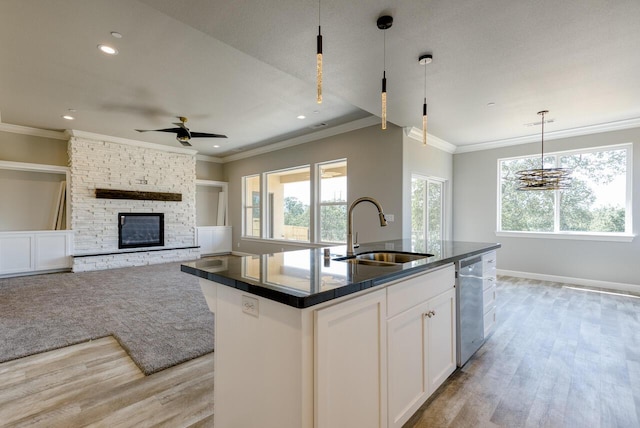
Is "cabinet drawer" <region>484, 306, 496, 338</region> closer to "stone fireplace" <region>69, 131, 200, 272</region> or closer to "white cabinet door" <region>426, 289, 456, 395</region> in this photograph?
"white cabinet door" <region>426, 289, 456, 395</region>

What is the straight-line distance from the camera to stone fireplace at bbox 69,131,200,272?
20.0ft

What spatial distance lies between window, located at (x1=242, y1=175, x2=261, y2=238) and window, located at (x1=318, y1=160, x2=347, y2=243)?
2.33 metres

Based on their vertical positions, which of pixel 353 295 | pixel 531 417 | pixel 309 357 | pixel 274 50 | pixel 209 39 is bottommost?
pixel 531 417

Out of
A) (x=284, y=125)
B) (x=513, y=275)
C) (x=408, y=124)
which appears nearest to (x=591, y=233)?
(x=513, y=275)

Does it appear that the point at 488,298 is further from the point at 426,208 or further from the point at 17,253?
the point at 17,253

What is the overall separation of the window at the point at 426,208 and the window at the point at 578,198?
112 cm

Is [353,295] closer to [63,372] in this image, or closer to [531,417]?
[531,417]

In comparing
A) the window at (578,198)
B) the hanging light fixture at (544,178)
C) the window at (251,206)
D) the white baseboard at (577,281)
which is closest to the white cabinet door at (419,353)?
the hanging light fixture at (544,178)

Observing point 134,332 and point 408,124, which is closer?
point 134,332

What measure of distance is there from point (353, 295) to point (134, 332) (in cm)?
269

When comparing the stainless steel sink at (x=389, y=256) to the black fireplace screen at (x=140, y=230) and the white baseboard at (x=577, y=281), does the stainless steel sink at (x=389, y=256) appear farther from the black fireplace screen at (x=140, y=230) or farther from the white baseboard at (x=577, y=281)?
the black fireplace screen at (x=140, y=230)

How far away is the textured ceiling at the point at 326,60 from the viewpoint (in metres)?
2.12

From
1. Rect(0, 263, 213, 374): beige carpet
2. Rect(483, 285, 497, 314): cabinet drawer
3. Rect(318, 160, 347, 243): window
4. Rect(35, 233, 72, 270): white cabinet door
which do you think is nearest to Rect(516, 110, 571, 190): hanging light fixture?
Rect(483, 285, 497, 314): cabinet drawer

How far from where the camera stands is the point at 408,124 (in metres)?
4.70
